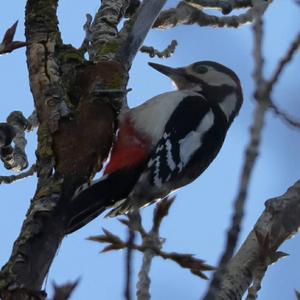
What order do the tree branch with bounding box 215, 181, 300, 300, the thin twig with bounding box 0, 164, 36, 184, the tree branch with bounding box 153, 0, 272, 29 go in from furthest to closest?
the tree branch with bounding box 153, 0, 272, 29 < the thin twig with bounding box 0, 164, 36, 184 < the tree branch with bounding box 215, 181, 300, 300

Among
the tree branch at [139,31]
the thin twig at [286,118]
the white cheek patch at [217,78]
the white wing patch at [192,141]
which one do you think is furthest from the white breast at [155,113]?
the thin twig at [286,118]

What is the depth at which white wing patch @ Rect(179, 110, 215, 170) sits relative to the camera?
412 centimetres

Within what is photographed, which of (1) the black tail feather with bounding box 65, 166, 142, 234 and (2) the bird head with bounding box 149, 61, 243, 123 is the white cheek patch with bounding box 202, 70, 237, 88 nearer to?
(2) the bird head with bounding box 149, 61, 243, 123

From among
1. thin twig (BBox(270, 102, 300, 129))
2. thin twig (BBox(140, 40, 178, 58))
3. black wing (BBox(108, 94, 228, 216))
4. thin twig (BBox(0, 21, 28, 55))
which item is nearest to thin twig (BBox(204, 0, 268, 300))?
thin twig (BBox(270, 102, 300, 129))

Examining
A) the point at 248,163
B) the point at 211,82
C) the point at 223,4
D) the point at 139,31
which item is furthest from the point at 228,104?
the point at 248,163

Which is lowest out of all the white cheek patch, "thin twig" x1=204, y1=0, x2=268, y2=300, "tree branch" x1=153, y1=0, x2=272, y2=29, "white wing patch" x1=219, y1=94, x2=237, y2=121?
"thin twig" x1=204, y1=0, x2=268, y2=300

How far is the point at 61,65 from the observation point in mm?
3428

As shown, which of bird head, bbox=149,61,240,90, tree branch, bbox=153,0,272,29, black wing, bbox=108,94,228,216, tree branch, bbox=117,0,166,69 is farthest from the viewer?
bird head, bbox=149,61,240,90

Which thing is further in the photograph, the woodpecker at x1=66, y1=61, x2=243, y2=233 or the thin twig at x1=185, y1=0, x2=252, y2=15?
the thin twig at x1=185, y1=0, x2=252, y2=15

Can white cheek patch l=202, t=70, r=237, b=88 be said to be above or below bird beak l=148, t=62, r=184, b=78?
below

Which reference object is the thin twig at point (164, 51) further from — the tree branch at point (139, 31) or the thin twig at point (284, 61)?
the thin twig at point (284, 61)

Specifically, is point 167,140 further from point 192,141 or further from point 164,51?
point 164,51

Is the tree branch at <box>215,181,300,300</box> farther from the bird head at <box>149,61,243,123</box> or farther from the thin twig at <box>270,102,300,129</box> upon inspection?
the bird head at <box>149,61,243,123</box>

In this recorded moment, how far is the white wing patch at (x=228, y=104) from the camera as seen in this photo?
471cm
